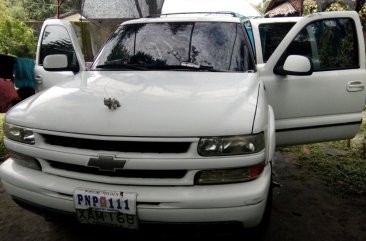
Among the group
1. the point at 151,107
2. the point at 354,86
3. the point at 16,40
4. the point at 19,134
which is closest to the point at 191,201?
the point at 151,107

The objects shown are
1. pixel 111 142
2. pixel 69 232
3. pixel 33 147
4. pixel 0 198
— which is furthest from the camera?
pixel 0 198

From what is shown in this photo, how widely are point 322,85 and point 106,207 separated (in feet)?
7.99

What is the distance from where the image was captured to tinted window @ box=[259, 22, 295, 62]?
15.3 ft

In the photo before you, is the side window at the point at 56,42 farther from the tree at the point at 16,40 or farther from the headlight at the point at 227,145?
the tree at the point at 16,40

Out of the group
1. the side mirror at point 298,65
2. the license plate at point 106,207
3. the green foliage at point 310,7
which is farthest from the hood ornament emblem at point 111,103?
the green foliage at point 310,7

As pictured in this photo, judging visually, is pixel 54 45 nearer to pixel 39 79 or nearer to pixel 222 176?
pixel 39 79

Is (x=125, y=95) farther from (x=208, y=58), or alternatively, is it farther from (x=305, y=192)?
(x=305, y=192)

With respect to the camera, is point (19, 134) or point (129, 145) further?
point (19, 134)

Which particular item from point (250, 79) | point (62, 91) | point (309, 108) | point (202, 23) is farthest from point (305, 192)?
point (62, 91)

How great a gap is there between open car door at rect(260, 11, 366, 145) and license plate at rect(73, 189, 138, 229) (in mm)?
1905

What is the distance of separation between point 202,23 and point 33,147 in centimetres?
186

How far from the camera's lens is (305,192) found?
353cm

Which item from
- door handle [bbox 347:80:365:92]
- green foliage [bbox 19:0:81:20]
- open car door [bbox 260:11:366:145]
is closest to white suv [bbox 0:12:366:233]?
open car door [bbox 260:11:366:145]

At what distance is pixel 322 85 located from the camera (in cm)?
342
